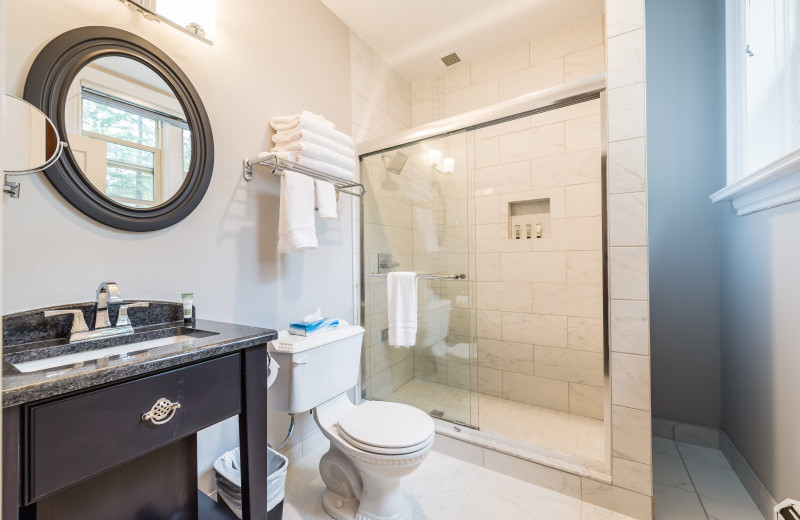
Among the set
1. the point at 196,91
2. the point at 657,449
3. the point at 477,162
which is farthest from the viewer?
the point at 477,162

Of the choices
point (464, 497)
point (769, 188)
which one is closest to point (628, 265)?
point (769, 188)

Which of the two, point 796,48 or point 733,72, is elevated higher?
point 733,72

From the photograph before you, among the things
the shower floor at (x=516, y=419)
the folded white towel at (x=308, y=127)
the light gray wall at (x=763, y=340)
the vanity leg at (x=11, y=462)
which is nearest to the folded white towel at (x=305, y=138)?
the folded white towel at (x=308, y=127)

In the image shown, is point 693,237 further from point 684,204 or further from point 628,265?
point 628,265

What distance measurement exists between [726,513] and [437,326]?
1.48 metres

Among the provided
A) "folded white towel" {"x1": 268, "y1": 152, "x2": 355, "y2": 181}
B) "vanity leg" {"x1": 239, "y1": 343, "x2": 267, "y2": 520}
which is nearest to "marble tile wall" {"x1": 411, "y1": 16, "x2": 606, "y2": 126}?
"folded white towel" {"x1": 268, "y1": 152, "x2": 355, "y2": 181}

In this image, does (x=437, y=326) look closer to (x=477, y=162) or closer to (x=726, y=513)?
(x=477, y=162)

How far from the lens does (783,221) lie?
50.9 inches

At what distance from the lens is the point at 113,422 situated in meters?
0.76

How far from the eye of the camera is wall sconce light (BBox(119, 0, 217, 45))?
4.05 ft

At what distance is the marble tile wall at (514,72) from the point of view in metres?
2.21

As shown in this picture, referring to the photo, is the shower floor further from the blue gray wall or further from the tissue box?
the tissue box

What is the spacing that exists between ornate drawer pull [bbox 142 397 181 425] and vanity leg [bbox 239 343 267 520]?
0.18 meters

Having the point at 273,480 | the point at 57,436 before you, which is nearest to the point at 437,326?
the point at 273,480
